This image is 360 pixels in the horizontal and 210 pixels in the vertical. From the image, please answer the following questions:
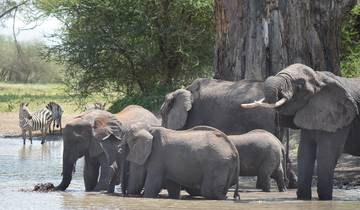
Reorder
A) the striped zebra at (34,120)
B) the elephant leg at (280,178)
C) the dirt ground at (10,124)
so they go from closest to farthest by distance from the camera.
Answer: the elephant leg at (280,178), the striped zebra at (34,120), the dirt ground at (10,124)

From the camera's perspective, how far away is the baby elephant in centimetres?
1521

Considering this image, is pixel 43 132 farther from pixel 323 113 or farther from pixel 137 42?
pixel 323 113

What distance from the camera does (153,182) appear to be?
1400cm

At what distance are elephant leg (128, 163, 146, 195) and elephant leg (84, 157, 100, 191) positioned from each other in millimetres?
1794

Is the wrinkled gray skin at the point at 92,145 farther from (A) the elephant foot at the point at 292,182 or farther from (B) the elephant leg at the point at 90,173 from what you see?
(A) the elephant foot at the point at 292,182

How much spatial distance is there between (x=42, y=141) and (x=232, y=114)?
50.8 ft

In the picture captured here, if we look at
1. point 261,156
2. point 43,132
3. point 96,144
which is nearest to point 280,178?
point 261,156

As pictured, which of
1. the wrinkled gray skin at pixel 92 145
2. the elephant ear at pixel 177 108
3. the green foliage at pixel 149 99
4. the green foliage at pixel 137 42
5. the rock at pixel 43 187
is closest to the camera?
the rock at pixel 43 187

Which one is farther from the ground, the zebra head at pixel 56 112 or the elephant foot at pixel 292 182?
the zebra head at pixel 56 112

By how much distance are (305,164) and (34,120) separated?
19768 millimetres

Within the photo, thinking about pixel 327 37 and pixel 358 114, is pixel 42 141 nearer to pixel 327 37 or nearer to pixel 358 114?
pixel 327 37

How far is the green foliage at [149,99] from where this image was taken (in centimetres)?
3005

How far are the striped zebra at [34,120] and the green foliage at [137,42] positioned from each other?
58.8 inches

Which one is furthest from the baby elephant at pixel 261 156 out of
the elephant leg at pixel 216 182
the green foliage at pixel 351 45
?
the green foliage at pixel 351 45
